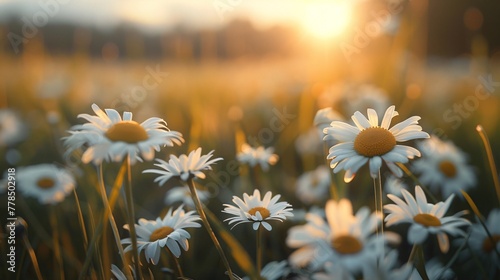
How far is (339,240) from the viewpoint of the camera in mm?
557

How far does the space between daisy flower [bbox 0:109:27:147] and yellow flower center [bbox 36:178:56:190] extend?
40.6 inches

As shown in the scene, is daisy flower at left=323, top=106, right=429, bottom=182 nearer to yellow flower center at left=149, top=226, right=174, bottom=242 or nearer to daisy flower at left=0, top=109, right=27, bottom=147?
yellow flower center at left=149, top=226, right=174, bottom=242

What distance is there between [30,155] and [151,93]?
1.52 m

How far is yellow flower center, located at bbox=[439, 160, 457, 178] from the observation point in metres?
1.73

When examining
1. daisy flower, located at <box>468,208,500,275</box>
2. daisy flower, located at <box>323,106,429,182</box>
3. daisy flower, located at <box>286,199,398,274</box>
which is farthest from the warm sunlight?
daisy flower, located at <box>286,199,398,274</box>

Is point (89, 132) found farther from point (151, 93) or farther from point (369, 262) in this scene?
point (151, 93)

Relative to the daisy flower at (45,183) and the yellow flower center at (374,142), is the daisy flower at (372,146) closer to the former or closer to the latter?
the yellow flower center at (374,142)

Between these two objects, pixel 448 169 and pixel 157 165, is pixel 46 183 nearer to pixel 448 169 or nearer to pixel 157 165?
pixel 157 165

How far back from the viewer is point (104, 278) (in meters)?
0.89

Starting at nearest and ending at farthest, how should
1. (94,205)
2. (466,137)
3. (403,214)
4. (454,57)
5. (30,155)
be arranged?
(403,214) < (94,205) < (30,155) < (466,137) < (454,57)

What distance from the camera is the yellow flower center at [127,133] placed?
804 mm

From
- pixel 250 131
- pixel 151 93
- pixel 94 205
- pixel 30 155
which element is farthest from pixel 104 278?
pixel 151 93

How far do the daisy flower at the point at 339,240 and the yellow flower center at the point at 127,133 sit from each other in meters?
0.36

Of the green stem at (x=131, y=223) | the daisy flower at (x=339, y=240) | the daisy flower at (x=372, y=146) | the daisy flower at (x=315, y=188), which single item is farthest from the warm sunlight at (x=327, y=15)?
the daisy flower at (x=339, y=240)
